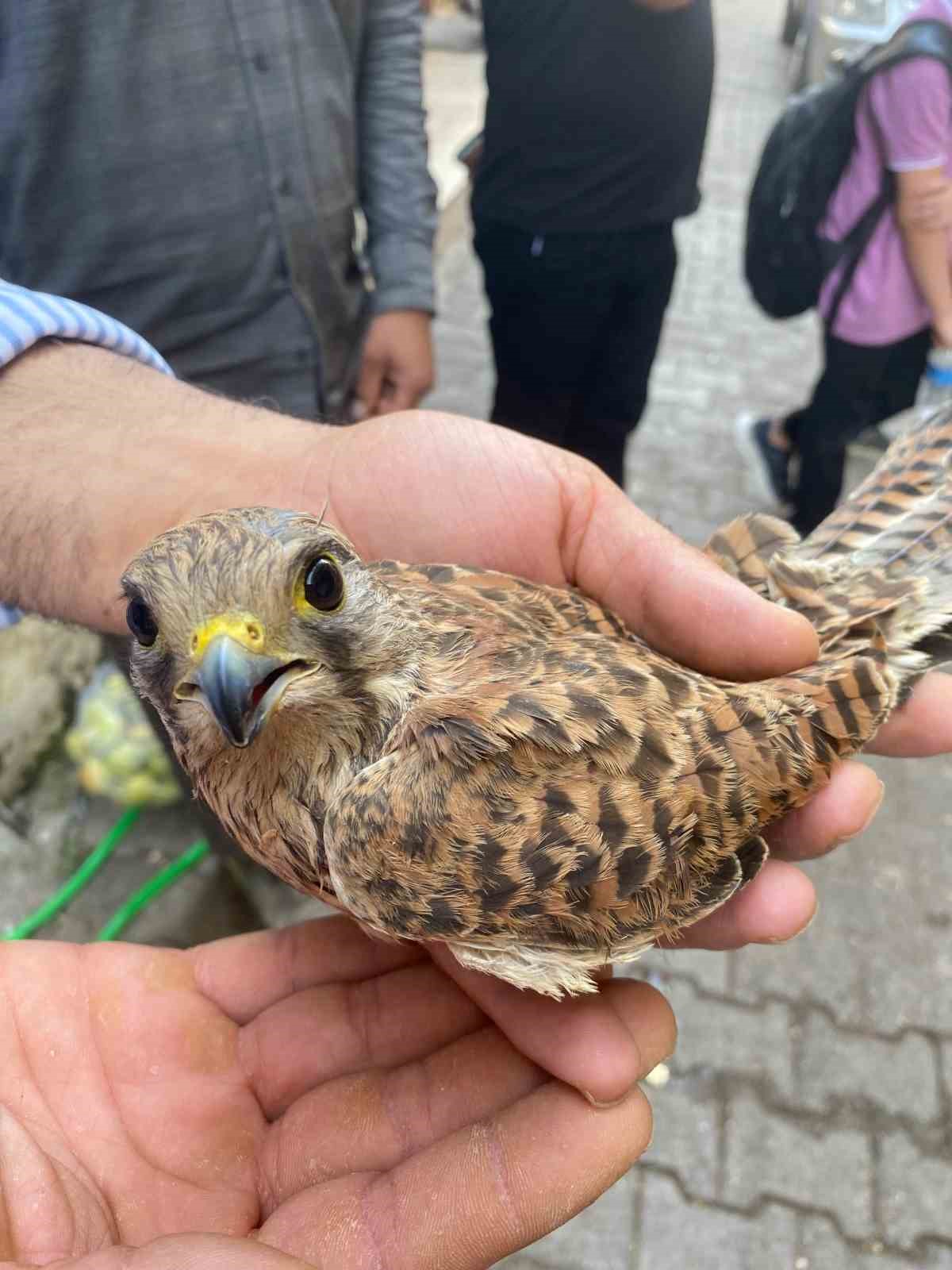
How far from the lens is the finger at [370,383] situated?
434 cm

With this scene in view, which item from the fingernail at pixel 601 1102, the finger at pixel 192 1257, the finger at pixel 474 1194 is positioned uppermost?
the finger at pixel 192 1257

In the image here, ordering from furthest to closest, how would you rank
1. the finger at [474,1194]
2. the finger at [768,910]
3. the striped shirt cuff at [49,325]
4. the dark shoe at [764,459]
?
1. the dark shoe at [764,459]
2. the striped shirt cuff at [49,325]
3. the finger at [768,910]
4. the finger at [474,1194]

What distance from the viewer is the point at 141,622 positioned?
1927 mm

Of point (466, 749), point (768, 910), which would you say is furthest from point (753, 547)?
point (466, 749)

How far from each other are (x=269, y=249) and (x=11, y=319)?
39.2 inches

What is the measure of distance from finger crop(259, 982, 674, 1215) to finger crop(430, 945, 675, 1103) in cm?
4

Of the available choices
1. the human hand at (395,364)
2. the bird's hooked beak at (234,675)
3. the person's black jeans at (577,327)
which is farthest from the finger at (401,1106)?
the person's black jeans at (577,327)

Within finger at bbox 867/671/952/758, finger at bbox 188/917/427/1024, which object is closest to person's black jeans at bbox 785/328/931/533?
finger at bbox 867/671/952/758

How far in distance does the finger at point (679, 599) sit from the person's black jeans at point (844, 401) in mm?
3027

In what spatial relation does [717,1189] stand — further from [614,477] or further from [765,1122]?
[614,477]

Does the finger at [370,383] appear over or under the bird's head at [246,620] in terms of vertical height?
under

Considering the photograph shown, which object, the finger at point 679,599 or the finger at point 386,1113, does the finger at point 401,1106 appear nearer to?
the finger at point 386,1113

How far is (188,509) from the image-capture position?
2.82m

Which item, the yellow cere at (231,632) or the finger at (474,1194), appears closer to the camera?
the yellow cere at (231,632)
